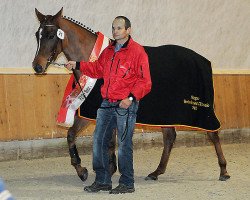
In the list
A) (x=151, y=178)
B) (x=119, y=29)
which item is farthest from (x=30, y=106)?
(x=119, y=29)

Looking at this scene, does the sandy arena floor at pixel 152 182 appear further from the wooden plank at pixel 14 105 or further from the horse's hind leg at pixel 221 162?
the wooden plank at pixel 14 105

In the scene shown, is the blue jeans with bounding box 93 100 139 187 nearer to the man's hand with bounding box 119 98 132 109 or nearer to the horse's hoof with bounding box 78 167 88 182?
the man's hand with bounding box 119 98 132 109

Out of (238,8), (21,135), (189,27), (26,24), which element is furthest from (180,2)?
(21,135)

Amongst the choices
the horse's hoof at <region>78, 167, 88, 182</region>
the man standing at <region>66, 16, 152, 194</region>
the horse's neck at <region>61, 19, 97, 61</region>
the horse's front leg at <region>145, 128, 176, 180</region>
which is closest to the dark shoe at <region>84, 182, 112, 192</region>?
the man standing at <region>66, 16, 152, 194</region>

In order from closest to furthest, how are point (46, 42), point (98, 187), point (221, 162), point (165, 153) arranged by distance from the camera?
point (98, 187), point (46, 42), point (221, 162), point (165, 153)

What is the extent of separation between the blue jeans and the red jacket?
14 cm

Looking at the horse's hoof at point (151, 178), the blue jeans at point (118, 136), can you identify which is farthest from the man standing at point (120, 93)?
the horse's hoof at point (151, 178)

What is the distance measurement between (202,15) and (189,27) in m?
0.38

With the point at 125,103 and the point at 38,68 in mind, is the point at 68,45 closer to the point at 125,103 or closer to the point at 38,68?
the point at 38,68

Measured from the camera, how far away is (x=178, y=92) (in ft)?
19.1

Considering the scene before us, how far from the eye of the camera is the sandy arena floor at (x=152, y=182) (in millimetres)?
4871

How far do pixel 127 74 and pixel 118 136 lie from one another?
0.57m

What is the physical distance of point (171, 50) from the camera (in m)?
5.92

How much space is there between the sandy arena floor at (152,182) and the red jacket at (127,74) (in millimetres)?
936
